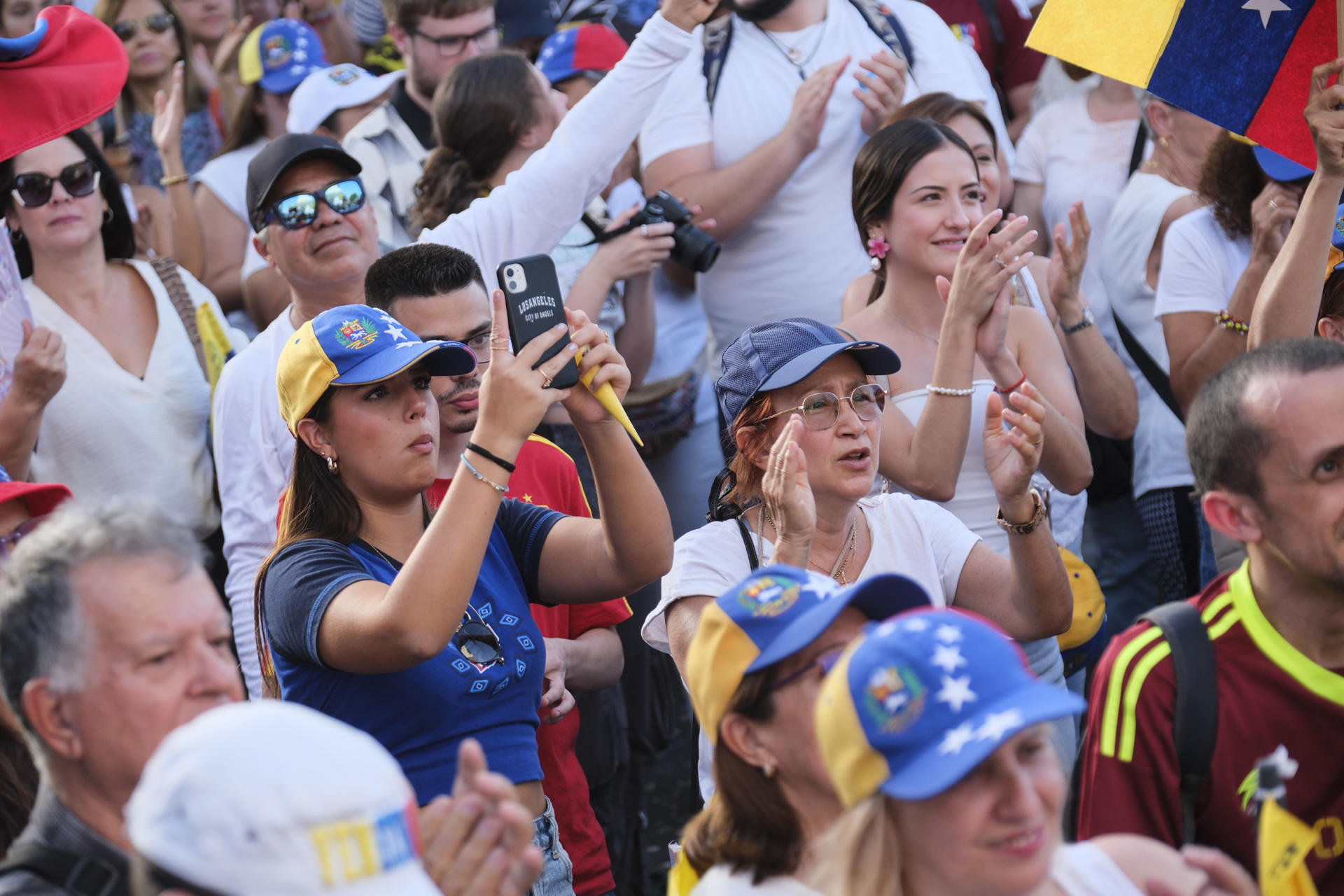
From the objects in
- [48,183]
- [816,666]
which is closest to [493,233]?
[48,183]

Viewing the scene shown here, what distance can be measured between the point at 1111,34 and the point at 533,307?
1809 mm

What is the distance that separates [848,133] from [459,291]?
1783mm

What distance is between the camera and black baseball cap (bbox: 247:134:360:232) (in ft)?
→ 12.9

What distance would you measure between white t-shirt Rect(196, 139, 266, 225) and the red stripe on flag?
11.7 feet

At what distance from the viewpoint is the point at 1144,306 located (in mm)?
4816

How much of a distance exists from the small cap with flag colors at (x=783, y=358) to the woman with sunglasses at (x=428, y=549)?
0.45 metres

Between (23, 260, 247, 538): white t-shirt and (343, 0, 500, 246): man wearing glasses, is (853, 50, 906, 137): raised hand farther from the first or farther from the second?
(23, 260, 247, 538): white t-shirt

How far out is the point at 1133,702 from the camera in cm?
233

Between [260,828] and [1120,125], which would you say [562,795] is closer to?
[260,828]

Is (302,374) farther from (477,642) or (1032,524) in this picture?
(1032,524)

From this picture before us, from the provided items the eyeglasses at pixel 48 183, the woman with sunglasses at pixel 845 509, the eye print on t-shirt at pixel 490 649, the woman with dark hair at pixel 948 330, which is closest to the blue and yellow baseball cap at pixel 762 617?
the eye print on t-shirt at pixel 490 649

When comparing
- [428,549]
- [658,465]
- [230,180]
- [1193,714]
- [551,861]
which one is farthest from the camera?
[230,180]

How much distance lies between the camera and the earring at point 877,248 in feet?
13.2

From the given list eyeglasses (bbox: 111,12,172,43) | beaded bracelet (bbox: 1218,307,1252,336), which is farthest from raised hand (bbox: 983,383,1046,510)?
eyeglasses (bbox: 111,12,172,43)
